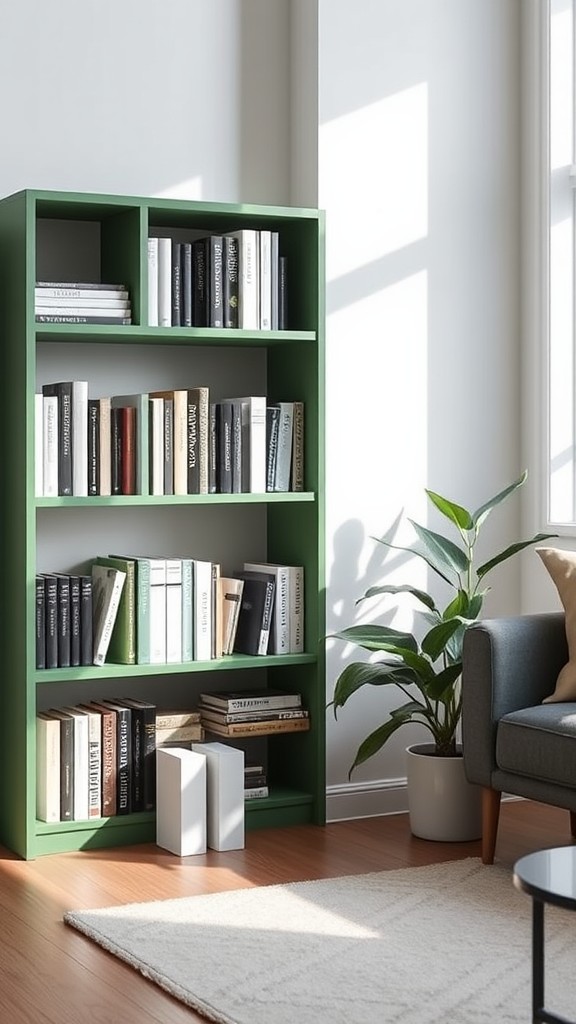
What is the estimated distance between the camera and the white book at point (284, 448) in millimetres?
4215

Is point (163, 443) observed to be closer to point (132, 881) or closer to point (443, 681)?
point (443, 681)

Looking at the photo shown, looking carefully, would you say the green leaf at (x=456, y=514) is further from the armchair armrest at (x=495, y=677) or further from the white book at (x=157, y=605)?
the white book at (x=157, y=605)

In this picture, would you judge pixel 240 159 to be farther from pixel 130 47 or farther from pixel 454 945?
pixel 454 945

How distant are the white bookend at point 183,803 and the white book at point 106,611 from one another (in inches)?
13.4

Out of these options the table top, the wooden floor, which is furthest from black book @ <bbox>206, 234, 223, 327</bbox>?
the table top

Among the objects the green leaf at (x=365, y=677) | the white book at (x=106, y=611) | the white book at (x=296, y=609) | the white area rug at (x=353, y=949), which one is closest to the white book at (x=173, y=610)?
the white book at (x=106, y=611)

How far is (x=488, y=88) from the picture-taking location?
15.2ft

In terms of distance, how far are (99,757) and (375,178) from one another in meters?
1.91

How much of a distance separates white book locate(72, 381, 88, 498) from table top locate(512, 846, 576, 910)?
6.02ft

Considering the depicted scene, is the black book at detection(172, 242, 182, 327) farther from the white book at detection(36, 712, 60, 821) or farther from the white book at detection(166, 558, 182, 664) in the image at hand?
the white book at detection(36, 712, 60, 821)

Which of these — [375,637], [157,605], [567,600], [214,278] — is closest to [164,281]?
[214,278]

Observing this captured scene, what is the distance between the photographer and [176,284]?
404cm

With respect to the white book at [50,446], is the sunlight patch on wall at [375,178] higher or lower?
higher

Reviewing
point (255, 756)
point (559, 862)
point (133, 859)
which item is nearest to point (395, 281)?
point (255, 756)
